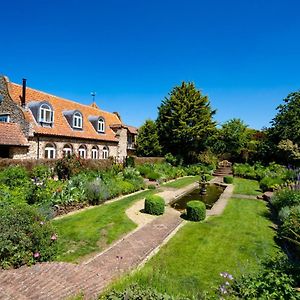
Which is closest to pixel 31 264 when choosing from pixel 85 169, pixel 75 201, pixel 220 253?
pixel 220 253

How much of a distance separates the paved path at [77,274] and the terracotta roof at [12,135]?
15483mm

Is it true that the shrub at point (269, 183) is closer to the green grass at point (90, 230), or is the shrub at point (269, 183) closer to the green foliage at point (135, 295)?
the green grass at point (90, 230)

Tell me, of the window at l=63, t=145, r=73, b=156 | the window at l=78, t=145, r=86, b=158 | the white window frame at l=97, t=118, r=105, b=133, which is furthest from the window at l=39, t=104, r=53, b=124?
the white window frame at l=97, t=118, r=105, b=133

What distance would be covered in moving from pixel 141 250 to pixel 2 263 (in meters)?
3.97

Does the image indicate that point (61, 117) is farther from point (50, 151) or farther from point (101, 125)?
point (101, 125)

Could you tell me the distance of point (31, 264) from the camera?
691 centimetres

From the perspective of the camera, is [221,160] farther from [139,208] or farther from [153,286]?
[153,286]

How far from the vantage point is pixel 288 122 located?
112ft

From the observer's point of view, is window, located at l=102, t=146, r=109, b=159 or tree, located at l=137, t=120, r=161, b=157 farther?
tree, located at l=137, t=120, r=161, b=157

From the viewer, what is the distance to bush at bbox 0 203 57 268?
681 cm

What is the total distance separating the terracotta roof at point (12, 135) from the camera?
20500 millimetres

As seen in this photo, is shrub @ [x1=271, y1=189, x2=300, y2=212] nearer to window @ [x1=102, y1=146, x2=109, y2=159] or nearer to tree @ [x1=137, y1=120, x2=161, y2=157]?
window @ [x1=102, y1=146, x2=109, y2=159]

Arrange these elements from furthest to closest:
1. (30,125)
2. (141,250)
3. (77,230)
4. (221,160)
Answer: (221,160)
(30,125)
(77,230)
(141,250)

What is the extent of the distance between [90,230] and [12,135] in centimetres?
1482
